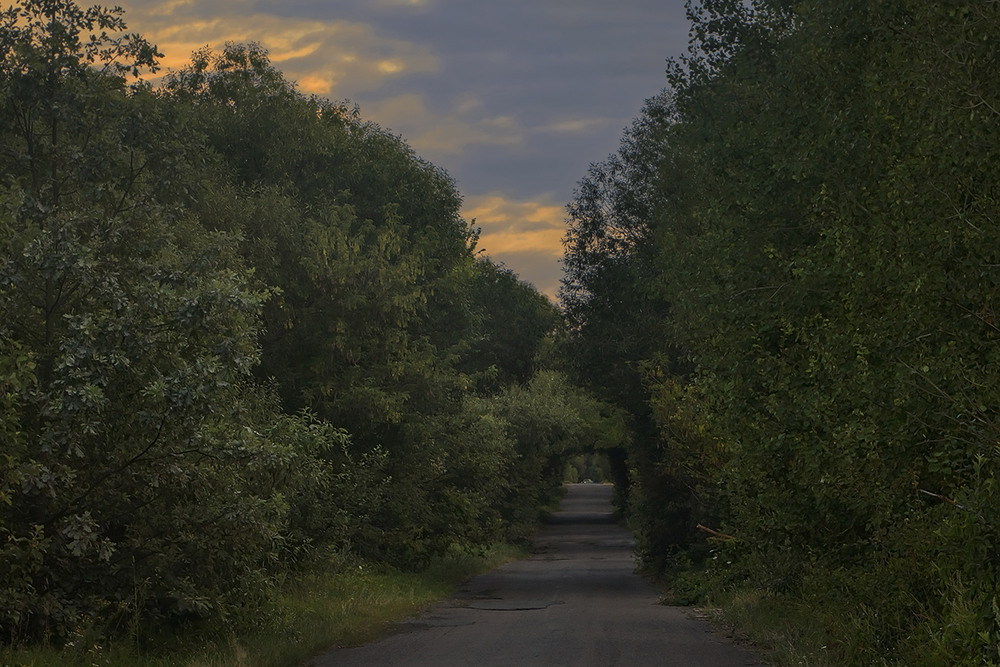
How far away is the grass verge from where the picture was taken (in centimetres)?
1216

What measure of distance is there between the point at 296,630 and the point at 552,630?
5.22 meters

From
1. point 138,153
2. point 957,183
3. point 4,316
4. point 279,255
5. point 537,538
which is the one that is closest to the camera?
point 957,183

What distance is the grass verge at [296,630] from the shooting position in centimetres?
1216

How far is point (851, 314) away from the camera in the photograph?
40.2 ft

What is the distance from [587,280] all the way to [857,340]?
98.6 ft

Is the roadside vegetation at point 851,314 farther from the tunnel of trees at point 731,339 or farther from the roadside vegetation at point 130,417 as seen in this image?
the roadside vegetation at point 130,417

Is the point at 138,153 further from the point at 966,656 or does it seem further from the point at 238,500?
the point at 966,656

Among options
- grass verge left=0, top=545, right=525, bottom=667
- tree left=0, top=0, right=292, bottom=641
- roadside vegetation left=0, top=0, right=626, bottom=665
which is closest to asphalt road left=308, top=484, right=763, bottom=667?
grass verge left=0, top=545, right=525, bottom=667

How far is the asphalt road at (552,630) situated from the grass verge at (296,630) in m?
0.53

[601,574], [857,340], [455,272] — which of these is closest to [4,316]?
[857,340]

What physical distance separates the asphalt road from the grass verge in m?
0.53

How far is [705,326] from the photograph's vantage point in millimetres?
18453

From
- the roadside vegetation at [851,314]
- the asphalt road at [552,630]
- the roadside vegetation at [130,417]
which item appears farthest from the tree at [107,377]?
the roadside vegetation at [851,314]

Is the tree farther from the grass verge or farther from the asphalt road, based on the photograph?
the asphalt road
